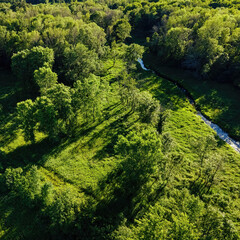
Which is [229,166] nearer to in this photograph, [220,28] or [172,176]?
[172,176]

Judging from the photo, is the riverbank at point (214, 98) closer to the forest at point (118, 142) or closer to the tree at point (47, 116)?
the forest at point (118, 142)

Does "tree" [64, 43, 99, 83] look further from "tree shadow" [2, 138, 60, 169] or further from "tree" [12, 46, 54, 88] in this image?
"tree shadow" [2, 138, 60, 169]

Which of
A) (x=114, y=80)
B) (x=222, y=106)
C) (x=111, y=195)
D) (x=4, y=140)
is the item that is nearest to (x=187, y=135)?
(x=222, y=106)

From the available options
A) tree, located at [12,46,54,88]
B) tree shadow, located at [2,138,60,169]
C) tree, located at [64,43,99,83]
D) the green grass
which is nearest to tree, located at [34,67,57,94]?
tree, located at [12,46,54,88]

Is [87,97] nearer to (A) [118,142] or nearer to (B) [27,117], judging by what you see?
(B) [27,117]

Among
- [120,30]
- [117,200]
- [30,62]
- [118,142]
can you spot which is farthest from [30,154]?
[120,30]

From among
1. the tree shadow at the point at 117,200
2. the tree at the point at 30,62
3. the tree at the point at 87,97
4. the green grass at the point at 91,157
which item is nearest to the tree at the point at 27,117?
the green grass at the point at 91,157
